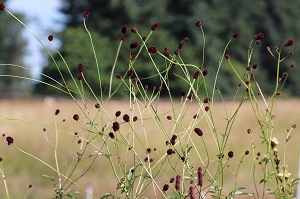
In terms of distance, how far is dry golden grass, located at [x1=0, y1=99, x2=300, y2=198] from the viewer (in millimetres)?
8898

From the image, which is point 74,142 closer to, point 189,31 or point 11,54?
point 189,31

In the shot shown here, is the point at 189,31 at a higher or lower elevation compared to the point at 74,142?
higher

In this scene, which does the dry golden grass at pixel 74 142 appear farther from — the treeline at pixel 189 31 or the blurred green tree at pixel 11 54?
the blurred green tree at pixel 11 54

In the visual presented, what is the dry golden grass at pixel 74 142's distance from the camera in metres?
8.90

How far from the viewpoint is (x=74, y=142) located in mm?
11000

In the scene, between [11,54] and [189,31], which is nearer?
[189,31]

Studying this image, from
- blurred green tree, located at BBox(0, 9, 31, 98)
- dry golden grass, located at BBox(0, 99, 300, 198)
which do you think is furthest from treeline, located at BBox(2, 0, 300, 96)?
dry golden grass, located at BBox(0, 99, 300, 198)

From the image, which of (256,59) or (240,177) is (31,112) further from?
(256,59)

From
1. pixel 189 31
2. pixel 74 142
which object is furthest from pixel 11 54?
pixel 74 142

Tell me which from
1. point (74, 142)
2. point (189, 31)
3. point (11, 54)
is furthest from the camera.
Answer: point (11, 54)

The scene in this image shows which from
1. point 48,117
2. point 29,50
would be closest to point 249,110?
point 48,117

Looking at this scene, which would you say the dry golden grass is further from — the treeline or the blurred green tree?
the blurred green tree

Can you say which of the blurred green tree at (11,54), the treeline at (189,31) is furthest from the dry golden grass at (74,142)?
the blurred green tree at (11,54)

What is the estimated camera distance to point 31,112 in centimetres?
1420
